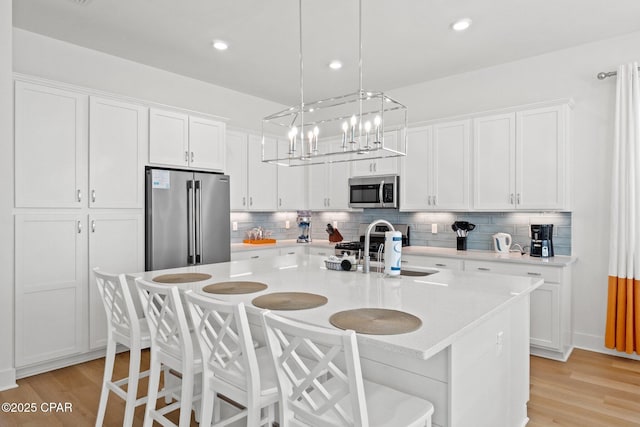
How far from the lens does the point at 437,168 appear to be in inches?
173

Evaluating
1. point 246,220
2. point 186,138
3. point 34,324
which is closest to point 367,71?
point 186,138

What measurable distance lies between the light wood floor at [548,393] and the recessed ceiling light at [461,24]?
2.96 metres

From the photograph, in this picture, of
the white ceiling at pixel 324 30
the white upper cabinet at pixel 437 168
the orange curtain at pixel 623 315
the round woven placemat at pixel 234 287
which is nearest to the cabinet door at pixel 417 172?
the white upper cabinet at pixel 437 168

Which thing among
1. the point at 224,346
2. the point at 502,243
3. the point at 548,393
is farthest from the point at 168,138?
the point at 548,393

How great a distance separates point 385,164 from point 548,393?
2935 mm

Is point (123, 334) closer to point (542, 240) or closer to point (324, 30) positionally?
point (324, 30)

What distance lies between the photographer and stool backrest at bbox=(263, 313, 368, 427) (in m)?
1.15

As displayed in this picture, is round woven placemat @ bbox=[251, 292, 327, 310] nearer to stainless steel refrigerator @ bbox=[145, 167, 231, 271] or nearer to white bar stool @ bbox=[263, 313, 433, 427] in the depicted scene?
white bar stool @ bbox=[263, 313, 433, 427]

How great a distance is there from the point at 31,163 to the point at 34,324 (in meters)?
1.29

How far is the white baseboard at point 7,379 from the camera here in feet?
9.42

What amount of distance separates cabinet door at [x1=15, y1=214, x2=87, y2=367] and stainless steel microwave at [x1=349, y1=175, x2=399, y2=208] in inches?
122

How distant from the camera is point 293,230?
6.05 m

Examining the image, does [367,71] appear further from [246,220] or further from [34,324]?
[34,324]

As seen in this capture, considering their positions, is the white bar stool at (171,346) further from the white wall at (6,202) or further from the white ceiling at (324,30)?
the white ceiling at (324,30)
